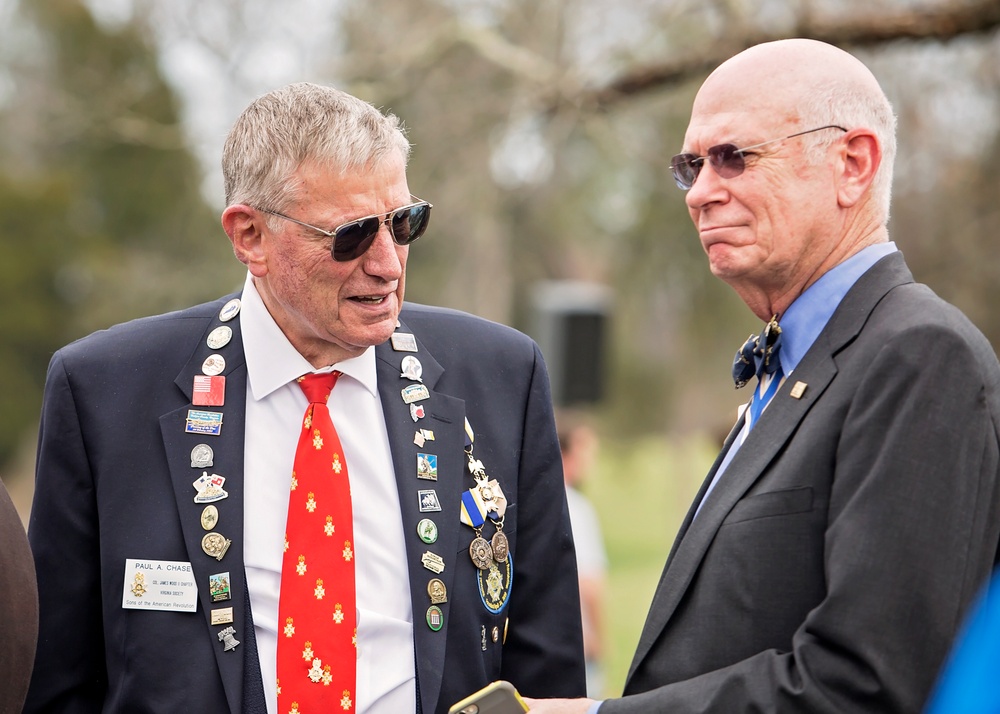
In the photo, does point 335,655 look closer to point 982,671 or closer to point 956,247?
point 982,671

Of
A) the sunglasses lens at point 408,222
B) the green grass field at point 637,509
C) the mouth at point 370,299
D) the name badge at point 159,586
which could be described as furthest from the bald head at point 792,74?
the green grass field at point 637,509

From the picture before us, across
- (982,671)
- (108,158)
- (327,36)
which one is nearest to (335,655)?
(982,671)

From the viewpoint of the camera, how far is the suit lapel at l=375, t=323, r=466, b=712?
2598 mm

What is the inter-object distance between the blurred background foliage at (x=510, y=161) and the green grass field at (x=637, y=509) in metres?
0.09

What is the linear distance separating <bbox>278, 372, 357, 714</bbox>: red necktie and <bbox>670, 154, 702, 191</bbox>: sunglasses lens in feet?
3.22

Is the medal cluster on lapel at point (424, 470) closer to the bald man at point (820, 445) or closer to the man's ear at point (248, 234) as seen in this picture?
the man's ear at point (248, 234)

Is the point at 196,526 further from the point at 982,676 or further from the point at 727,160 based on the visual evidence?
the point at 982,676

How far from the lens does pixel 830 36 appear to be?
6781 millimetres

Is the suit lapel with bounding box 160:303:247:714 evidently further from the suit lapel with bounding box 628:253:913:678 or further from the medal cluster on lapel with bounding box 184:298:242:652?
the suit lapel with bounding box 628:253:913:678

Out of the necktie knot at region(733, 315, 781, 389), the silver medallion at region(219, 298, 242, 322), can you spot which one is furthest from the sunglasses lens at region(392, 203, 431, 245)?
the necktie knot at region(733, 315, 781, 389)

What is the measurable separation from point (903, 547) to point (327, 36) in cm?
1158

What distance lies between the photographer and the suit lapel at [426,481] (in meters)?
2.60

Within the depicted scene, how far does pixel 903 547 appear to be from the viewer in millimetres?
1886

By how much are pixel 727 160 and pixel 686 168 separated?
126mm
